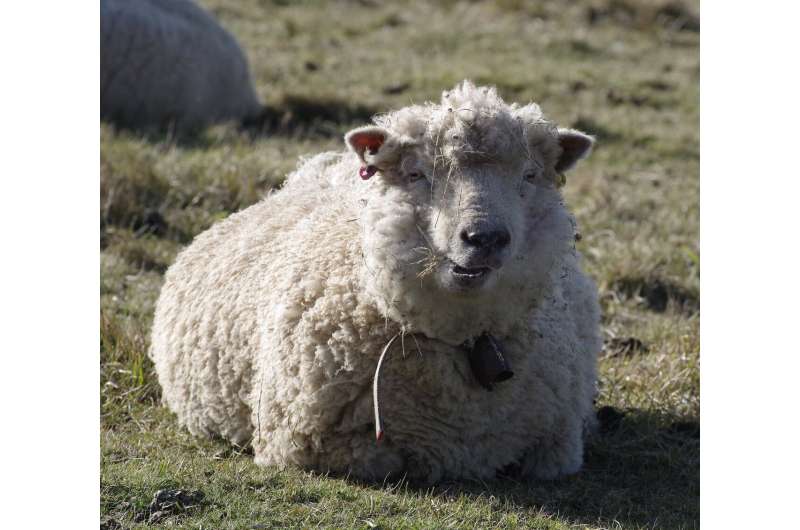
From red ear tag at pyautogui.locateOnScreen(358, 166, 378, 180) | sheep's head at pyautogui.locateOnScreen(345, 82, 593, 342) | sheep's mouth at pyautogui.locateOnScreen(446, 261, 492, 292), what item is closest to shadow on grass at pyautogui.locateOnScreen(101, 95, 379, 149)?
red ear tag at pyautogui.locateOnScreen(358, 166, 378, 180)

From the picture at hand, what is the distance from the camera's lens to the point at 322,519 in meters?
3.73

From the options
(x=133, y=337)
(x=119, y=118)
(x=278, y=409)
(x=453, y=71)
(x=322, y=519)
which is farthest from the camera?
(x=453, y=71)

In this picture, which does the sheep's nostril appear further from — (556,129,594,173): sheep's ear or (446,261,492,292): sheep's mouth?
(556,129,594,173): sheep's ear

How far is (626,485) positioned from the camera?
4.52m

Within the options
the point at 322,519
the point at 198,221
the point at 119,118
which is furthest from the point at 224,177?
the point at 322,519

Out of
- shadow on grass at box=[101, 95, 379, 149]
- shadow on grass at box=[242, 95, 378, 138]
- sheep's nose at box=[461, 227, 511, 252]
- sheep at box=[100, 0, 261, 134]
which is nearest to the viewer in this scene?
sheep's nose at box=[461, 227, 511, 252]

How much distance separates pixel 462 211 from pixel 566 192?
16.3 ft

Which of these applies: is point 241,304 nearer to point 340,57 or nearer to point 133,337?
point 133,337

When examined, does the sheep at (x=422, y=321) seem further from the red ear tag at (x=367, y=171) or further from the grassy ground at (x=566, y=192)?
the grassy ground at (x=566, y=192)

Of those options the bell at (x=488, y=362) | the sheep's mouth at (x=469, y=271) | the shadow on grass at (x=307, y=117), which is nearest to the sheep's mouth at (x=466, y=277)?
the sheep's mouth at (x=469, y=271)

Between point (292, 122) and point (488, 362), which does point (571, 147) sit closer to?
point (488, 362)

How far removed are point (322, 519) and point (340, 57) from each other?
879 centimetres

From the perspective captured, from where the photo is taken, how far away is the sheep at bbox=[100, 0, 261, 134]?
30.9ft

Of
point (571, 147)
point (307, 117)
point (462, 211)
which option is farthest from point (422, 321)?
point (307, 117)
